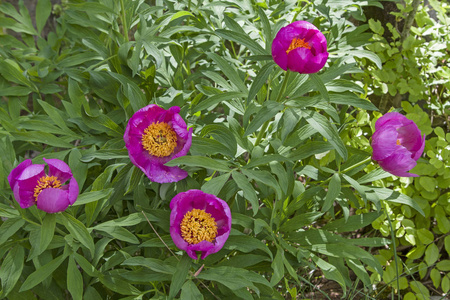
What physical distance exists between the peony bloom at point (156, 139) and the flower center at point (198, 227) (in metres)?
0.14

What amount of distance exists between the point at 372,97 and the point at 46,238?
1766mm

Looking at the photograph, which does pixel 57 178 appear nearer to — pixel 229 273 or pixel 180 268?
pixel 180 268

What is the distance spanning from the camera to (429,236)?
183 cm

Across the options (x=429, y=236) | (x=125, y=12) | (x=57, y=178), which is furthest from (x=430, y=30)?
(x=57, y=178)

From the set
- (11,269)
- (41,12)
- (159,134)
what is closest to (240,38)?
(159,134)

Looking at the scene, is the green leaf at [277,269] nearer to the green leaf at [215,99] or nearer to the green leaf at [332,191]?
the green leaf at [332,191]

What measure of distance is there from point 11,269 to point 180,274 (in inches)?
17.8

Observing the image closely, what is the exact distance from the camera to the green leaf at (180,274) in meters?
1.10

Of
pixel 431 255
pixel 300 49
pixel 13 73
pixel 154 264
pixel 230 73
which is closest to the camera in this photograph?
pixel 300 49

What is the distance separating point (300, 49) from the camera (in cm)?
106

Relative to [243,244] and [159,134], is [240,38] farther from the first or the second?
[243,244]

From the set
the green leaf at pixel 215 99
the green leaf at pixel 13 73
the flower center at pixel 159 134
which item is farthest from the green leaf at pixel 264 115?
the green leaf at pixel 13 73

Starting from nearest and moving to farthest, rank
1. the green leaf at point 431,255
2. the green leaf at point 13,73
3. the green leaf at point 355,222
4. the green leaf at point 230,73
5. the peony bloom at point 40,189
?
1. the peony bloom at point 40,189
2. the green leaf at point 230,73
3. the green leaf at point 355,222
4. the green leaf at point 13,73
5. the green leaf at point 431,255

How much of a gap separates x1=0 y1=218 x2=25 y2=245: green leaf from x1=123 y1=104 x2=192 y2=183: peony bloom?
1.10 ft
